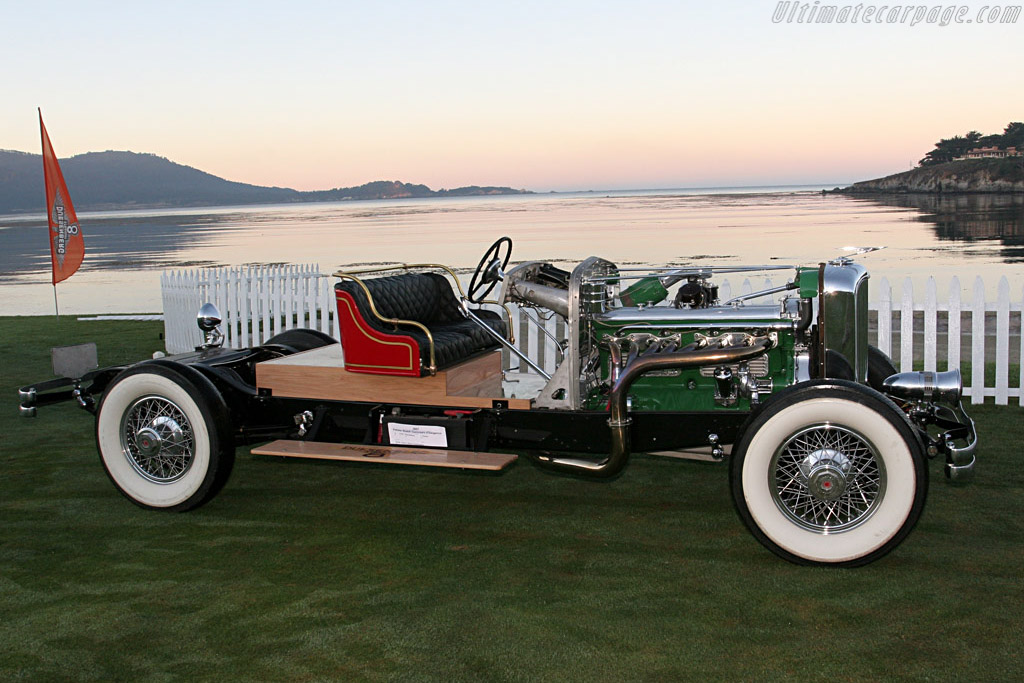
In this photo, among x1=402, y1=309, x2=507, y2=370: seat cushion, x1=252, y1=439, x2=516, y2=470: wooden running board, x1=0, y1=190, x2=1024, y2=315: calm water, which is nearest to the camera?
x1=252, y1=439, x2=516, y2=470: wooden running board

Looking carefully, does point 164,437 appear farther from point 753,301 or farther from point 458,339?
point 753,301

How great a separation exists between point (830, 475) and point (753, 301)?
517 centimetres

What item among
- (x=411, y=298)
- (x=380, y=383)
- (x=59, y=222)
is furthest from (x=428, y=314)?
(x=59, y=222)

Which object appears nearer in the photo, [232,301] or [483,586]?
[483,586]

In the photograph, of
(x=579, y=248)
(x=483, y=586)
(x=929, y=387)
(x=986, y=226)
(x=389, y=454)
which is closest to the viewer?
(x=483, y=586)

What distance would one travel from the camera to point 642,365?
450 centimetres

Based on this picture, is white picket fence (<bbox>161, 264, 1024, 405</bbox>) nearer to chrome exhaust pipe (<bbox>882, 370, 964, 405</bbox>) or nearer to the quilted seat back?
the quilted seat back

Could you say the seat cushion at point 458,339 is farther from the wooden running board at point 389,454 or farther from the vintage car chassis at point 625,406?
the wooden running board at point 389,454

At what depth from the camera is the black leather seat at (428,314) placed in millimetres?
5195

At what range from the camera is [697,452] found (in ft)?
17.3

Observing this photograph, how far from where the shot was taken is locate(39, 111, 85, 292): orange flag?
12.6 metres

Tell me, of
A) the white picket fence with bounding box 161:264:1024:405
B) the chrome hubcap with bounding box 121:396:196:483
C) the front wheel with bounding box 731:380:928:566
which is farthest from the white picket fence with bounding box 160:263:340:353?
the front wheel with bounding box 731:380:928:566

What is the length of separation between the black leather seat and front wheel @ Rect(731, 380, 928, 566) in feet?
6.08

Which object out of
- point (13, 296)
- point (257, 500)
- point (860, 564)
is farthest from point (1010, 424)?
point (13, 296)
